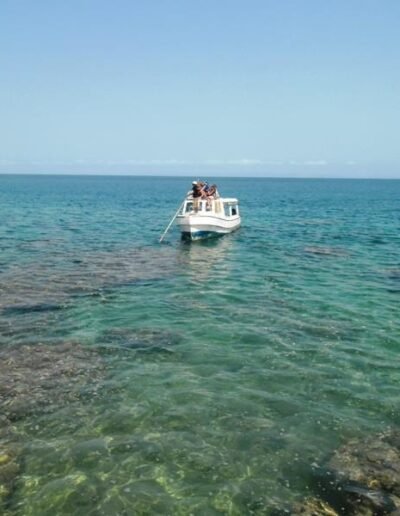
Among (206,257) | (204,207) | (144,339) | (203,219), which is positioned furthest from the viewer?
(204,207)

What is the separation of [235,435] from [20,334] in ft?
27.3

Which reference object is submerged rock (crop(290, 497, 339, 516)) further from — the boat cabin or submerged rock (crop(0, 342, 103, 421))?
the boat cabin

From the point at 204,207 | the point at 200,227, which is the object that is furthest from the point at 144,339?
the point at 204,207

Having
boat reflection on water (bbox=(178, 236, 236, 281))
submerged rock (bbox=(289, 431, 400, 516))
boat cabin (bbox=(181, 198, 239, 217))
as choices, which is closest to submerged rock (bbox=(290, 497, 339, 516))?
submerged rock (bbox=(289, 431, 400, 516))

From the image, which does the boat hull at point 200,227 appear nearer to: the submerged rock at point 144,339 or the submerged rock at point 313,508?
the submerged rock at point 144,339

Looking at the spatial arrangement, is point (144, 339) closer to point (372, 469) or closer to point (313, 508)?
point (372, 469)

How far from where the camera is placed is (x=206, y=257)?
1174 inches

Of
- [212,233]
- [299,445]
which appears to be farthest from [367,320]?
[212,233]

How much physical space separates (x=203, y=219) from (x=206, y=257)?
679 centimetres

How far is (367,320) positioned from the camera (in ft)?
55.3

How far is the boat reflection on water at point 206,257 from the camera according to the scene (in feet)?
83.5

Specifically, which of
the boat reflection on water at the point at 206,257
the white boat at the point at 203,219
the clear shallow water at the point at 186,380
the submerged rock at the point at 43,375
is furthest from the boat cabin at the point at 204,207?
the submerged rock at the point at 43,375

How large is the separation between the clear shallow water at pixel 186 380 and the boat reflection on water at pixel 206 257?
0.34 metres

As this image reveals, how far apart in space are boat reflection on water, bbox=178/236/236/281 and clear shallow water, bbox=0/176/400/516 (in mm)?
339
